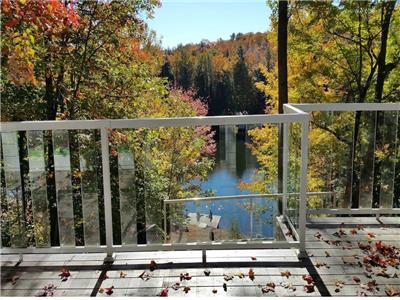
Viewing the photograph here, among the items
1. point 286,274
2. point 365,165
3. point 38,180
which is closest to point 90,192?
point 38,180

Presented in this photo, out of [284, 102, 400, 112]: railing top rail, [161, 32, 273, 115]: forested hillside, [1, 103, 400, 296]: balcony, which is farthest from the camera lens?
[161, 32, 273, 115]: forested hillside

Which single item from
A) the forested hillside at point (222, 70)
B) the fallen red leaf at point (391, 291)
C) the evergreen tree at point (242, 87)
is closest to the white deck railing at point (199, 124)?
the fallen red leaf at point (391, 291)

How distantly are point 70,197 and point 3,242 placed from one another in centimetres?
66

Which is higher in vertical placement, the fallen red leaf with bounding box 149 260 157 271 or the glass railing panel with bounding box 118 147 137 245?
the glass railing panel with bounding box 118 147 137 245

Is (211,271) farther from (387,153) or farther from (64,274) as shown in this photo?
(387,153)

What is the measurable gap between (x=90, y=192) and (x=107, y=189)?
14cm

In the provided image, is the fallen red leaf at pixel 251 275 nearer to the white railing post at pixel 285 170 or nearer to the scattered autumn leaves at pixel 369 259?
the scattered autumn leaves at pixel 369 259

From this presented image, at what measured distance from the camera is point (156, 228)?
2.98 m

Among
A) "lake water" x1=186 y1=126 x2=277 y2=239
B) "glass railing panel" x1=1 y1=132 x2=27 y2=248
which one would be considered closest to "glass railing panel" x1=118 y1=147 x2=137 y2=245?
"lake water" x1=186 y1=126 x2=277 y2=239

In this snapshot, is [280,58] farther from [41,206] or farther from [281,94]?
[41,206]

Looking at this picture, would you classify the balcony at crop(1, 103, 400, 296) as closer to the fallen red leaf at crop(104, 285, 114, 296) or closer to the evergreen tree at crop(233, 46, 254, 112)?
the fallen red leaf at crop(104, 285, 114, 296)

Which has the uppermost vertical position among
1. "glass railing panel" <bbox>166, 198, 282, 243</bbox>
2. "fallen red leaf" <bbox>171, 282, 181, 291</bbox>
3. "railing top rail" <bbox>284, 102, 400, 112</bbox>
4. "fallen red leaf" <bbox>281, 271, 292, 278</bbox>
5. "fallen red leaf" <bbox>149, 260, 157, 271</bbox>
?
"railing top rail" <bbox>284, 102, 400, 112</bbox>

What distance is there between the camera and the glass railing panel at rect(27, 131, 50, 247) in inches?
111

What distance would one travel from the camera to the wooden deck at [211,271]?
8.21 ft
